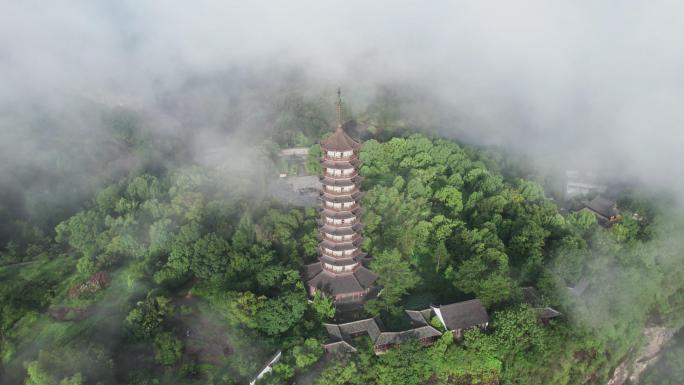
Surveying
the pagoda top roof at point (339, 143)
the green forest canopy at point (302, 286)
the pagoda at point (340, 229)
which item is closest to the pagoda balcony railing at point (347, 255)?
the pagoda at point (340, 229)

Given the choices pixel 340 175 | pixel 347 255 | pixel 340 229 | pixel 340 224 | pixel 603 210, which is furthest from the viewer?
pixel 603 210

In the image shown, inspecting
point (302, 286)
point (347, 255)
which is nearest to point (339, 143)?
point (347, 255)

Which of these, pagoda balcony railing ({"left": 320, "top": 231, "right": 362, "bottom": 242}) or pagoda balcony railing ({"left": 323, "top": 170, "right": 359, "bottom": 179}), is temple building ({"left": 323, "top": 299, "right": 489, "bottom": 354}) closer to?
pagoda balcony railing ({"left": 320, "top": 231, "right": 362, "bottom": 242})

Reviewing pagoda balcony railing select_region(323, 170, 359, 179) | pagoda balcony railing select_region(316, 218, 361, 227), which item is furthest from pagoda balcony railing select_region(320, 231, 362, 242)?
pagoda balcony railing select_region(323, 170, 359, 179)

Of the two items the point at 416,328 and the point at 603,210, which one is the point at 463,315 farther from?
the point at 603,210

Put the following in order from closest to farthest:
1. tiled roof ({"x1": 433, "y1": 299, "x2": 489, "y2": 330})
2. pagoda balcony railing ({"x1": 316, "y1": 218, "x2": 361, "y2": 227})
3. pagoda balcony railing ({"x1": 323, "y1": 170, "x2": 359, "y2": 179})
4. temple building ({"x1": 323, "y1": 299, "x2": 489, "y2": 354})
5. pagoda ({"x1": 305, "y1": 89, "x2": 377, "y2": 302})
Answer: temple building ({"x1": 323, "y1": 299, "x2": 489, "y2": 354}) < tiled roof ({"x1": 433, "y1": 299, "x2": 489, "y2": 330}) < pagoda ({"x1": 305, "y1": 89, "x2": 377, "y2": 302}) < pagoda balcony railing ({"x1": 323, "y1": 170, "x2": 359, "y2": 179}) < pagoda balcony railing ({"x1": 316, "y1": 218, "x2": 361, "y2": 227})

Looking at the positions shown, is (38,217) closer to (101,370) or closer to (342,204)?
(101,370)

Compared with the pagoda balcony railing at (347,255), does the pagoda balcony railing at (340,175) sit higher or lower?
higher

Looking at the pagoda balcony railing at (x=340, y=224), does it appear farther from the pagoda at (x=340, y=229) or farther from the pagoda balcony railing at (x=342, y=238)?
the pagoda balcony railing at (x=342, y=238)
